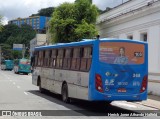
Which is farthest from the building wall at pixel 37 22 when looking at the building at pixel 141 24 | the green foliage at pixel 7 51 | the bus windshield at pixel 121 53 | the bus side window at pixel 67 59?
the bus windshield at pixel 121 53

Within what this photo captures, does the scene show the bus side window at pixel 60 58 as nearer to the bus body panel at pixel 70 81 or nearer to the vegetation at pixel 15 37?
the bus body panel at pixel 70 81

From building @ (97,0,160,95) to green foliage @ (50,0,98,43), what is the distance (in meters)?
1.80

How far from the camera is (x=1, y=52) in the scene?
457 ft

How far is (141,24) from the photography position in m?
25.8

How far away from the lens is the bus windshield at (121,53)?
15102 mm

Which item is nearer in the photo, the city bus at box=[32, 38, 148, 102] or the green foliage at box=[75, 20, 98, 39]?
the city bus at box=[32, 38, 148, 102]

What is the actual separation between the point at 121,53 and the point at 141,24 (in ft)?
36.0

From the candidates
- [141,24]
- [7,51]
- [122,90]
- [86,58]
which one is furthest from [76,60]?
[7,51]

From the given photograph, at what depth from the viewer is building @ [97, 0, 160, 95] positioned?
77.8ft

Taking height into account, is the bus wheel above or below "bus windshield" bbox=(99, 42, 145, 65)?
below

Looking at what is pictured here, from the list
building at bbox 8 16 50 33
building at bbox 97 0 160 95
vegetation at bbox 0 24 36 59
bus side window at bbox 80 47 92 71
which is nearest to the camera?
bus side window at bbox 80 47 92 71

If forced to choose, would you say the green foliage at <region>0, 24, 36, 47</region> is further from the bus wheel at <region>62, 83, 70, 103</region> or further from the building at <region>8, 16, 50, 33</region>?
the bus wheel at <region>62, 83, 70, 103</region>

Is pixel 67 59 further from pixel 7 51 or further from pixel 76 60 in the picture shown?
pixel 7 51

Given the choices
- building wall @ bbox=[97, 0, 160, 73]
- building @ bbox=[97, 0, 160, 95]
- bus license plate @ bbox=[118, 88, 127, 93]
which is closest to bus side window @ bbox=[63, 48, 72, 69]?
bus license plate @ bbox=[118, 88, 127, 93]
